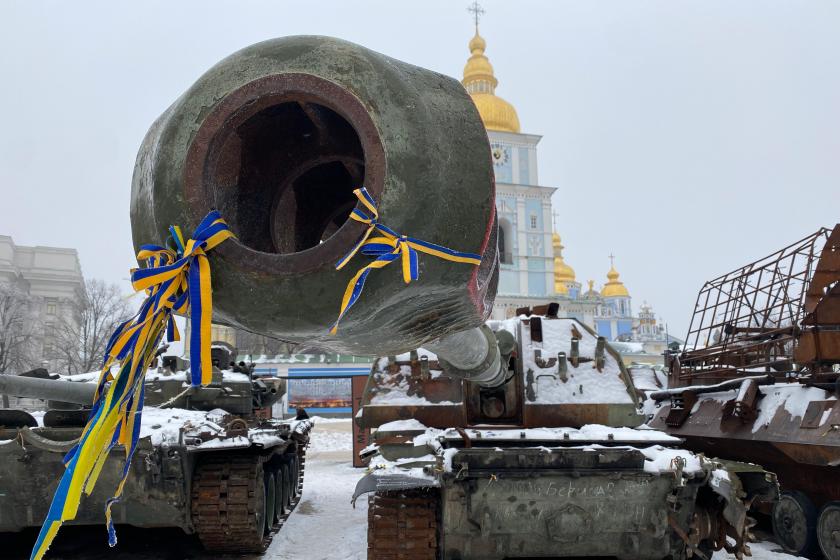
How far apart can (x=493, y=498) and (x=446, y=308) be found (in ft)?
10.1

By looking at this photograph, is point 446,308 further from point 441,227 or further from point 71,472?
point 71,472

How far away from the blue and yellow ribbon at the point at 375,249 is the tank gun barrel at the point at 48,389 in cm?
542

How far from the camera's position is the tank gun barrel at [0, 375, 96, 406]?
19.4ft

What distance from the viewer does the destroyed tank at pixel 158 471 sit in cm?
582

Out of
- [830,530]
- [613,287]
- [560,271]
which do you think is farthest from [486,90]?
[830,530]

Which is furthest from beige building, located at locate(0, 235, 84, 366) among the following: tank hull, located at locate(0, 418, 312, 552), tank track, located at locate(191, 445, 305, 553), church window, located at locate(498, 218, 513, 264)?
church window, located at locate(498, 218, 513, 264)

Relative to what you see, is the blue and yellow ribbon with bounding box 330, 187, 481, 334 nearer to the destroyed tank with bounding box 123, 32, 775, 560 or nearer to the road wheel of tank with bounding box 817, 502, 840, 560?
the destroyed tank with bounding box 123, 32, 775, 560

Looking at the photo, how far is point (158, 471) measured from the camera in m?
5.79

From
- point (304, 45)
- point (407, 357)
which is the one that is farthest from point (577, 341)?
point (304, 45)

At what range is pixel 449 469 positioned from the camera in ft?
→ 14.7

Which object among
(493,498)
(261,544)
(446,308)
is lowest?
(261,544)

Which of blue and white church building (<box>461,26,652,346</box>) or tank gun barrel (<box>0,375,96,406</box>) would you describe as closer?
tank gun barrel (<box>0,375,96,406</box>)

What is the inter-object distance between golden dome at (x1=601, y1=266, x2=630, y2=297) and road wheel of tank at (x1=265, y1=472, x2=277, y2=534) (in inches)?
2505

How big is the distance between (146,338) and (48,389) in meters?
5.15
